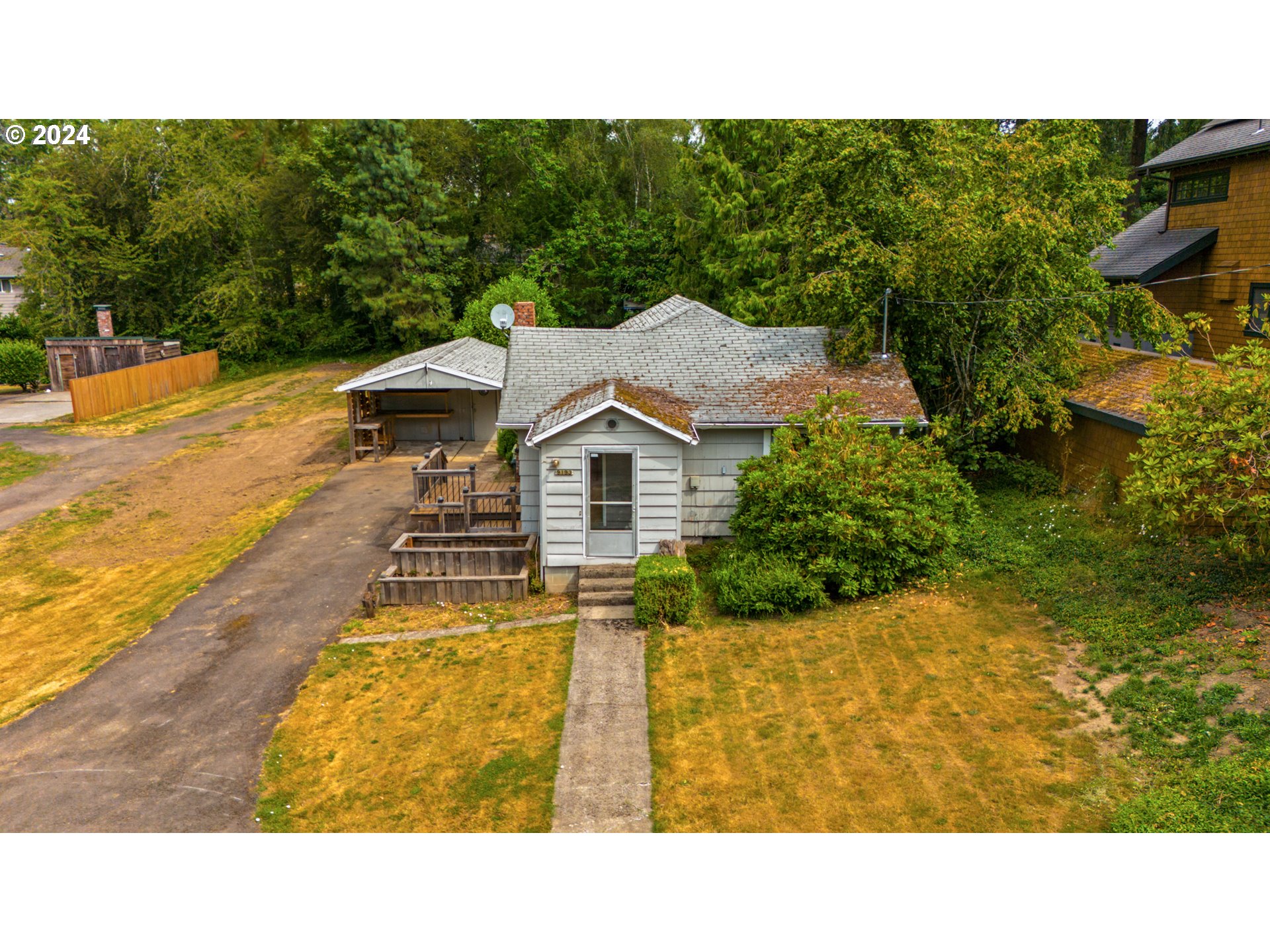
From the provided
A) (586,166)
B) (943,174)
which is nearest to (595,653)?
(943,174)

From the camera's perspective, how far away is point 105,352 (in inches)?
1406

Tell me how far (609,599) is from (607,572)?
1.96 feet

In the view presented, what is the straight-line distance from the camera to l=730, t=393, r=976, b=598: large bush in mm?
13914

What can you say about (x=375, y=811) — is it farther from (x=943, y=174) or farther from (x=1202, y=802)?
(x=943, y=174)

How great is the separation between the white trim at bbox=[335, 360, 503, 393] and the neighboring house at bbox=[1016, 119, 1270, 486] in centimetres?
1410

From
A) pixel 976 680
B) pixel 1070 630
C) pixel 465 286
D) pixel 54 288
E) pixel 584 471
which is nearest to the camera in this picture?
pixel 976 680

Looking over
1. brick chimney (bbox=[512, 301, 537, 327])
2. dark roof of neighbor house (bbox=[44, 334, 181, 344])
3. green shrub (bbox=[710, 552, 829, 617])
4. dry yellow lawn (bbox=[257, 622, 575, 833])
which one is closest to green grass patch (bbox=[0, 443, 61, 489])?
dark roof of neighbor house (bbox=[44, 334, 181, 344])

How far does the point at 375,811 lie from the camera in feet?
29.8

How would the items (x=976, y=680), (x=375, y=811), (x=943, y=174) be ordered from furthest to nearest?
(x=943, y=174)
(x=976, y=680)
(x=375, y=811)

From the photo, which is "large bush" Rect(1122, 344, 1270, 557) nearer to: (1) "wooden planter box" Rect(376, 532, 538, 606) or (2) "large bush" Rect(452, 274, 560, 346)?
(1) "wooden planter box" Rect(376, 532, 538, 606)

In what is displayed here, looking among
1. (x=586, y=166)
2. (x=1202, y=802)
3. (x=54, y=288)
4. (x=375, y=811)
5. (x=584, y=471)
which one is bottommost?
(x=375, y=811)

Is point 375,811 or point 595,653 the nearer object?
point 375,811

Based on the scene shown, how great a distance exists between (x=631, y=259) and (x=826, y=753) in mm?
33795

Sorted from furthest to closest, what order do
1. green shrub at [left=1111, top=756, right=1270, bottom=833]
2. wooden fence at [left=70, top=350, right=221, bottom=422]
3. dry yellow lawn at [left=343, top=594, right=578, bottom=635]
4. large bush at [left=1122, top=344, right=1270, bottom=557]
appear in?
wooden fence at [left=70, top=350, right=221, bottom=422] → dry yellow lawn at [left=343, top=594, right=578, bottom=635] → large bush at [left=1122, top=344, right=1270, bottom=557] → green shrub at [left=1111, top=756, right=1270, bottom=833]
